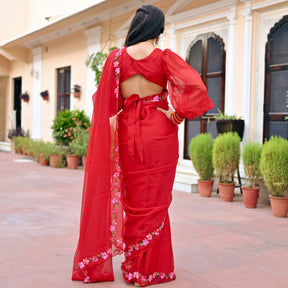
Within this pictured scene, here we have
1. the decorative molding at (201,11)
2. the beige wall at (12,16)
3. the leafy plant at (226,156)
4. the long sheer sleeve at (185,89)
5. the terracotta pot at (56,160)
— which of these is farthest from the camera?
the beige wall at (12,16)

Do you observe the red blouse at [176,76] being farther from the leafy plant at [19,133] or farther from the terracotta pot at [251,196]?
the leafy plant at [19,133]

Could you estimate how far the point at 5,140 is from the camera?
16.2 metres

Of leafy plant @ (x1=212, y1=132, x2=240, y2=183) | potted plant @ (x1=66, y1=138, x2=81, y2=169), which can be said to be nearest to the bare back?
leafy plant @ (x1=212, y1=132, x2=240, y2=183)

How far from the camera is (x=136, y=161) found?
2.73 m

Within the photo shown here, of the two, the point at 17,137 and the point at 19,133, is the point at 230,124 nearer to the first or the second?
the point at 17,137

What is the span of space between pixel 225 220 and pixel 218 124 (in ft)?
6.88

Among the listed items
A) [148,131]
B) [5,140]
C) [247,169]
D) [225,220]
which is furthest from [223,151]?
[5,140]

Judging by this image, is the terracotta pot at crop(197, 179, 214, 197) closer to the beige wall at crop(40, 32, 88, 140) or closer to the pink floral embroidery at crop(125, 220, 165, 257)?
the pink floral embroidery at crop(125, 220, 165, 257)

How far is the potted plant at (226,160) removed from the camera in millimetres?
5648

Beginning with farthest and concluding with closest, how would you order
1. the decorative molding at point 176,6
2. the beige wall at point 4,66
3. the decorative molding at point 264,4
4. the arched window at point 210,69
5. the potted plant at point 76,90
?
the beige wall at point 4,66 < the potted plant at point 76,90 < the decorative molding at point 176,6 < the arched window at point 210,69 < the decorative molding at point 264,4

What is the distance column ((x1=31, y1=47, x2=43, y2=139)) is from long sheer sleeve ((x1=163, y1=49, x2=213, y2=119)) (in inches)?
436

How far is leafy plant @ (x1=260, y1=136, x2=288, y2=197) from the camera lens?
4.76 meters

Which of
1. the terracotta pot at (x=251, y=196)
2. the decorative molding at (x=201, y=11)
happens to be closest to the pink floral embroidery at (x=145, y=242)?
the terracotta pot at (x=251, y=196)

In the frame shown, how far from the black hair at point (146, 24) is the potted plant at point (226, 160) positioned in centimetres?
315
